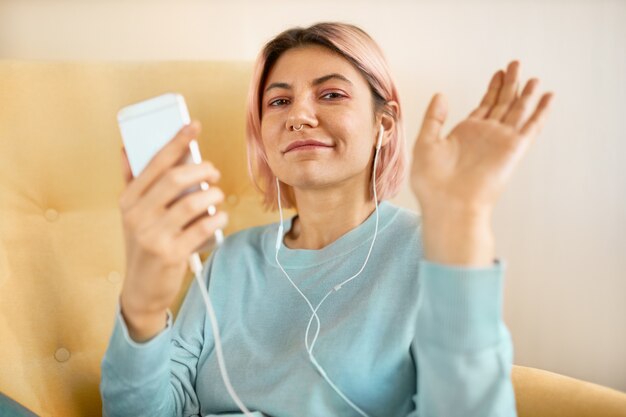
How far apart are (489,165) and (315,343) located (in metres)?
0.41

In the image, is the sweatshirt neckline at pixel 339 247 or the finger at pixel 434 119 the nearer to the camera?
the finger at pixel 434 119

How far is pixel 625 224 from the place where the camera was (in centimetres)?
129

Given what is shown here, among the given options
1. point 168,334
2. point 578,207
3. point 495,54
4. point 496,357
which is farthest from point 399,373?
point 495,54

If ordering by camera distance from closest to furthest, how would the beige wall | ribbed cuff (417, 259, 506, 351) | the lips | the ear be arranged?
ribbed cuff (417, 259, 506, 351) → the lips → the ear → the beige wall

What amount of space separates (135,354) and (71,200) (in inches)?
17.3

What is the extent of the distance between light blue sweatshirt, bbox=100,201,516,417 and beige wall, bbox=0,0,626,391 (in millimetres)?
398

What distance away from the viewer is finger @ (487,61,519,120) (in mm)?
823

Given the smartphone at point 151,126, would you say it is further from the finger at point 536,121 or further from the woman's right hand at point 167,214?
the finger at point 536,121

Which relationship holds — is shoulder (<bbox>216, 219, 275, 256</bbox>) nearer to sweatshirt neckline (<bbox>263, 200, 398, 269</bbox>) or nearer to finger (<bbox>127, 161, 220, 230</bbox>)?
sweatshirt neckline (<bbox>263, 200, 398, 269</bbox>)

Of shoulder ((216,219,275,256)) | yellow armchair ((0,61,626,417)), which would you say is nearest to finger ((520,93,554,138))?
yellow armchair ((0,61,626,417))

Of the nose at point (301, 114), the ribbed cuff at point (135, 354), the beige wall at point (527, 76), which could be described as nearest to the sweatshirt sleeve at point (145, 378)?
the ribbed cuff at point (135, 354)

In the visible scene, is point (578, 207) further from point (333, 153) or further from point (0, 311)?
point (0, 311)

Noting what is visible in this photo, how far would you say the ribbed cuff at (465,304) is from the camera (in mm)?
733

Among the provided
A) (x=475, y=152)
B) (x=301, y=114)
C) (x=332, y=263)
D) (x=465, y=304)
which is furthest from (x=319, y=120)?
(x=465, y=304)
